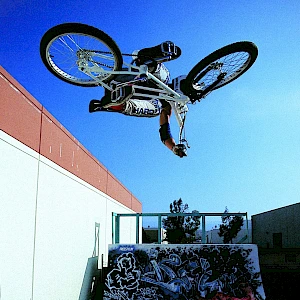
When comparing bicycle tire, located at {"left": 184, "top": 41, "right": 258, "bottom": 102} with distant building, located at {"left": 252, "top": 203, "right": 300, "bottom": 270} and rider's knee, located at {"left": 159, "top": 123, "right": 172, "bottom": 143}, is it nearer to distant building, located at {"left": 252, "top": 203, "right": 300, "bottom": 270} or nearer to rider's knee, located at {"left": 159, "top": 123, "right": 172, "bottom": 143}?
rider's knee, located at {"left": 159, "top": 123, "right": 172, "bottom": 143}

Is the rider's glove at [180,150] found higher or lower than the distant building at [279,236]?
higher

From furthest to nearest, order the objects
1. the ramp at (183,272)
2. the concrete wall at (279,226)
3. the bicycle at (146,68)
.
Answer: the concrete wall at (279,226) < the ramp at (183,272) < the bicycle at (146,68)

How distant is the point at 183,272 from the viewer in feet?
37.9

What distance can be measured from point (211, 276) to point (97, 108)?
6.22m

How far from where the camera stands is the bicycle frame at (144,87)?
254 inches

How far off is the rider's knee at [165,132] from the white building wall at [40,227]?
226cm

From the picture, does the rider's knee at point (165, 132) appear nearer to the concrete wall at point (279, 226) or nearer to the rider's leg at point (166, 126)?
the rider's leg at point (166, 126)

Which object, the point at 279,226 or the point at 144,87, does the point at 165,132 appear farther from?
the point at 279,226

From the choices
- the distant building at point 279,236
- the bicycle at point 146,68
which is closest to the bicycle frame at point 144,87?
the bicycle at point 146,68

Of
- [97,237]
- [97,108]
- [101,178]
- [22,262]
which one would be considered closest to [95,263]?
[97,237]

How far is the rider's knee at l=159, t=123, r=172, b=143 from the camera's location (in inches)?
303

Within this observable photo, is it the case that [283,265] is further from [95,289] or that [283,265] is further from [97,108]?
[97,108]

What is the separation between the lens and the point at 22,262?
7117mm

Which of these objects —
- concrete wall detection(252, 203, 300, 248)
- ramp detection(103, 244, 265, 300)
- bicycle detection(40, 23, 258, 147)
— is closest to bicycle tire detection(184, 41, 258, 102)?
bicycle detection(40, 23, 258, 147)
